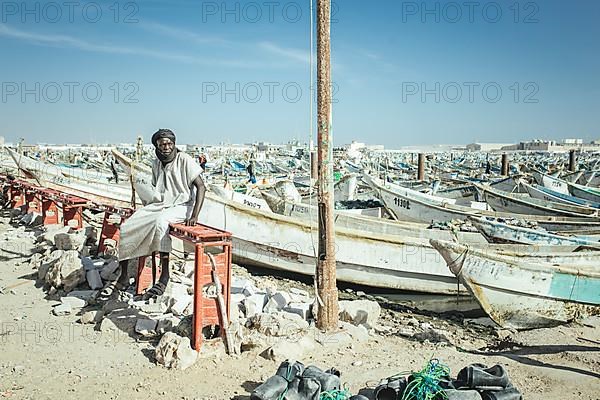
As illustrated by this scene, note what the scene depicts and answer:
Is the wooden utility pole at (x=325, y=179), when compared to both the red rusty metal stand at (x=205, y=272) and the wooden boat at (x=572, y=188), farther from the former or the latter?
the wooden boat at (x=572, y=188)

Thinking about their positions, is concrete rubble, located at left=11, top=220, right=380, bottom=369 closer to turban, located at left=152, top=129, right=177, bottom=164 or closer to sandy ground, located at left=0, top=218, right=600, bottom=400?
sandy ground, located at left=0, top=218, right=600, bottom=400

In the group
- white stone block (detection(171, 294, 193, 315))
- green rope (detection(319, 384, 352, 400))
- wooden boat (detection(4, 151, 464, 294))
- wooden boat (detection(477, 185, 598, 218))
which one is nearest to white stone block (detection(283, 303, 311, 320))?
white stone block (detection(171, 294, 193, 315))

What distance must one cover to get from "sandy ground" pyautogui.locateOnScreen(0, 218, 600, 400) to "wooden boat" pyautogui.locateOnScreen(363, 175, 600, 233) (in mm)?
6703

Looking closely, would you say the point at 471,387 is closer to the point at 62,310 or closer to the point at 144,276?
the point at 144,276

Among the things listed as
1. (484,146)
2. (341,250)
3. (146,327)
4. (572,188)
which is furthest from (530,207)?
(484,146)

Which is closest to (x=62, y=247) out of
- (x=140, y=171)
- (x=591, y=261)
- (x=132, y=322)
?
(x=132, y=322)

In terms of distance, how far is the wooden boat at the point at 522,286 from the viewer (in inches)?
257

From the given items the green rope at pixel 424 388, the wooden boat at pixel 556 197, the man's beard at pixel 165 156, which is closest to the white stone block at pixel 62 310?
the man's beard at pixel 165 156

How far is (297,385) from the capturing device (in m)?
4.03

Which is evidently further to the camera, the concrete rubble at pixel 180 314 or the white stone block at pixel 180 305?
the white stone block at pixel 180 305

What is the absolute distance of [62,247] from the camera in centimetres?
835

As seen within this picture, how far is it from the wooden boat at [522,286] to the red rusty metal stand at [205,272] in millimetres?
2916

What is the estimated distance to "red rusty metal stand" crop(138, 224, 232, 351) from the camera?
4852 millimetres

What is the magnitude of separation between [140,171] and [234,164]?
2768 cm
